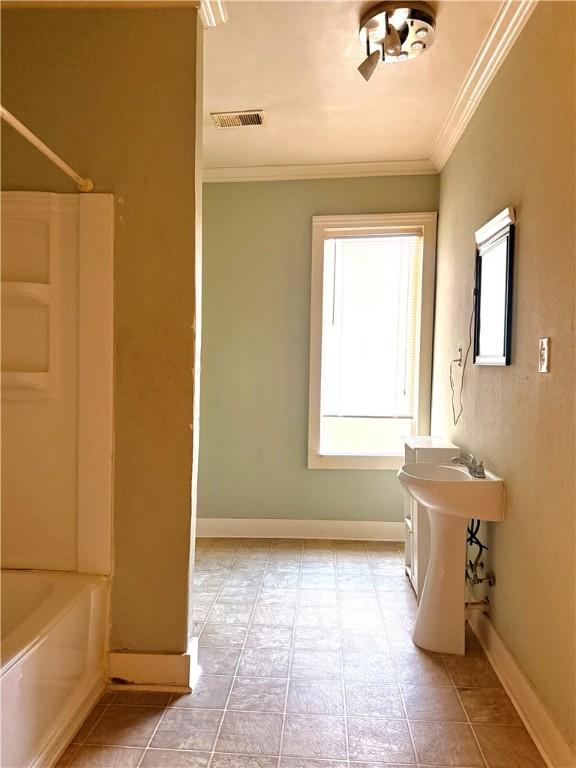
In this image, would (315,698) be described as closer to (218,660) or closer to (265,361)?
(218,660)

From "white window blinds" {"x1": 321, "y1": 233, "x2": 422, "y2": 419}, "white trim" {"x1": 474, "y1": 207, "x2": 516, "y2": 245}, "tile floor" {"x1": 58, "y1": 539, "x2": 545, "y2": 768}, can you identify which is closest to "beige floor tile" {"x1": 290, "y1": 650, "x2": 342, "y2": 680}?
"tile floor" {"x1": 58, "y1": 539, "x2": 545, "y2": 768}

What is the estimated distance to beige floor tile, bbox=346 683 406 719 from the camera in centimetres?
160

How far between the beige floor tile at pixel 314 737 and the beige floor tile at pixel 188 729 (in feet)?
0.82

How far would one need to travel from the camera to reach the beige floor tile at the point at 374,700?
1601 millimetres

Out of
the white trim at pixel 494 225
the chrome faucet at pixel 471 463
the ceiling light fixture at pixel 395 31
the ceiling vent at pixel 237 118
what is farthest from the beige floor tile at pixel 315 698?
the ceiling vent at pixel 237 118

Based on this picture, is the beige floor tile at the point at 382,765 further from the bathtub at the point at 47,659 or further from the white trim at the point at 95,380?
the white trim at the point at 95,380

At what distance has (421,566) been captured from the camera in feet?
7.66

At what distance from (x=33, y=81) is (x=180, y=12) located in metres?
0.62

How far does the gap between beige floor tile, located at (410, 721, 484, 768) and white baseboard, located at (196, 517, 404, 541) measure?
1.68m

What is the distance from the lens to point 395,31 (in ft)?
5.88

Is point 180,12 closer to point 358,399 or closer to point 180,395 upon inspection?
point 180,395

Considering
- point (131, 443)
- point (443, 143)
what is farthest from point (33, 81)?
point (443, 143)

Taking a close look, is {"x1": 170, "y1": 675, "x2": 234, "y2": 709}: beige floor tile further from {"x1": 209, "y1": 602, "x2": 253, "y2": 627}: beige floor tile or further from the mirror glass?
the mirror glass

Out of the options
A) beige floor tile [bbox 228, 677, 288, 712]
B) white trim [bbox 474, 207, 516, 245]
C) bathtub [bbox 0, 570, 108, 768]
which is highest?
white trim [bbox 474, 207, 516, 245]
